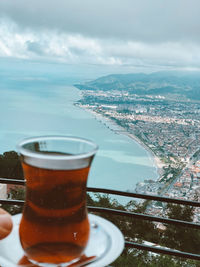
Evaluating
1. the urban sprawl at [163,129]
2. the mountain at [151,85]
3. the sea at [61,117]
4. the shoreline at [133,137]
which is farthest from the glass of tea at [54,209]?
the mountain at [151,85]

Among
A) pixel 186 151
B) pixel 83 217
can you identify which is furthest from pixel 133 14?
pixel 83 217

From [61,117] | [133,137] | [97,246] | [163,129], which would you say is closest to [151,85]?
[163,129]

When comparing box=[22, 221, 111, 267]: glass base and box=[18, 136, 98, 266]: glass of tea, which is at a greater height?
A: box=[18, 136, 98, 266]: glass of tea

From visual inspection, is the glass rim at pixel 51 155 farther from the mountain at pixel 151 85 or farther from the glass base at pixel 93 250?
the mountain at pixel 151 85

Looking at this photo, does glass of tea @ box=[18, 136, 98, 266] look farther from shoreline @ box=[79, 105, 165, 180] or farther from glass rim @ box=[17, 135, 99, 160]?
shoreline @ box=[79, 105, 165, 180]

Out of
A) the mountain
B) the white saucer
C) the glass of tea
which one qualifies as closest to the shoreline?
the mountain

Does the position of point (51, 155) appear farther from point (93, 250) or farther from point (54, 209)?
point (93, 250)
